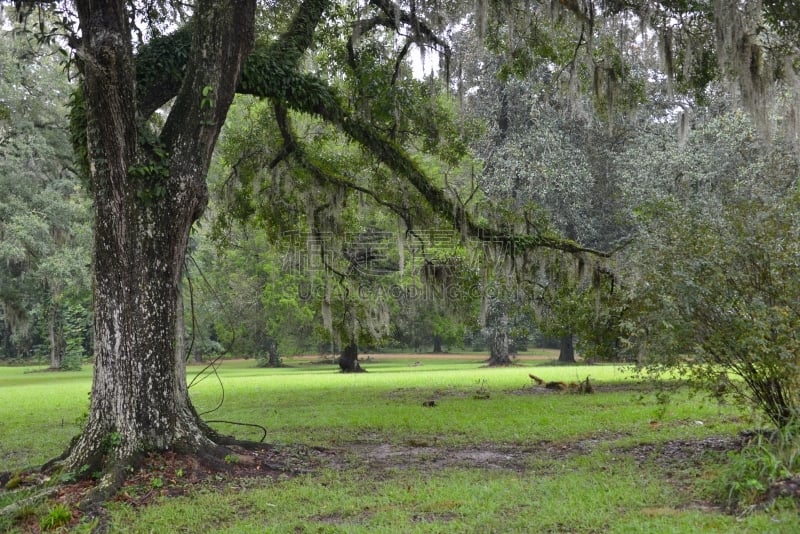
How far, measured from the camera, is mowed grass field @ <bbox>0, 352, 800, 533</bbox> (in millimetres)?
4750

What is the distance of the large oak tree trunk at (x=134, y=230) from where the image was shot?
6.31 metres

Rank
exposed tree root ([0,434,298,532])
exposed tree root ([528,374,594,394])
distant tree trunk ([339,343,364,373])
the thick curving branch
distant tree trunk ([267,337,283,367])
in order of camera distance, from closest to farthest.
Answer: exposed tree root ([0,434,298,532])
the thick curving branch
exposed tree root ([528,374,594,394])
distant tree trunk ([339,343,364,373])
distant tree trunk ([267,337,283,367])

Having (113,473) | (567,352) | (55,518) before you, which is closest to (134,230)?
(113,473)

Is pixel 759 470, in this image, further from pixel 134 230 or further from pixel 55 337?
pixel 55 337

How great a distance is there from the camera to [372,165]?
11758 mm

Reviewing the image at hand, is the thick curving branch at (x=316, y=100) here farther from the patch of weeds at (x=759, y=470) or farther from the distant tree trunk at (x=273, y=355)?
the distant tree trunk at (x=273, y=355)

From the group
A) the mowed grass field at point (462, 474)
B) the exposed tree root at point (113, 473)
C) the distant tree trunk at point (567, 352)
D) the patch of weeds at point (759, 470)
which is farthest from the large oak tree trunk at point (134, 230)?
the distant tree trunk at point (567, 352)

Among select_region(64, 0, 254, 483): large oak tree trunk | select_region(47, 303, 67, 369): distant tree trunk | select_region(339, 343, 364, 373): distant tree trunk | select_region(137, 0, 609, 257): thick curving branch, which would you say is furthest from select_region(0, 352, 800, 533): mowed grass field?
select_region(47, 303, 67, 369): distant tree trunk

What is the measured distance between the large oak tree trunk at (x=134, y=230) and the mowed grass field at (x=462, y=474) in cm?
65

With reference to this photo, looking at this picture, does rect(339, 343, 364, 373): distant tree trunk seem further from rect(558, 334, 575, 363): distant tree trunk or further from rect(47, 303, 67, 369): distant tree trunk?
rect(47, 303, 67, 369): distant tree trunk

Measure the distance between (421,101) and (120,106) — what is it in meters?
5.50

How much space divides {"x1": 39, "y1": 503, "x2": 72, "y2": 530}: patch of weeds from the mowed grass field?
0.15 meters

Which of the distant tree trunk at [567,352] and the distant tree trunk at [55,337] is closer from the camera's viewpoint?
the distant tree trunk at [567,352]

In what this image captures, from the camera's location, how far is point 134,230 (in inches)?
255
